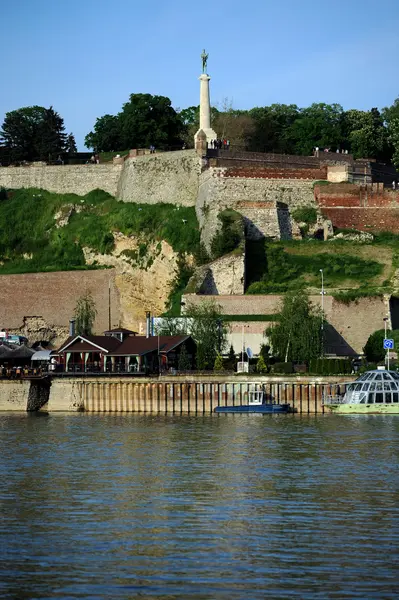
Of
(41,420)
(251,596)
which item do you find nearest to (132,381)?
(41,420)

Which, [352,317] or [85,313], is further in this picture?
[85,313]

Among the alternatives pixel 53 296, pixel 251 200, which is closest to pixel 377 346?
pixel 251 200

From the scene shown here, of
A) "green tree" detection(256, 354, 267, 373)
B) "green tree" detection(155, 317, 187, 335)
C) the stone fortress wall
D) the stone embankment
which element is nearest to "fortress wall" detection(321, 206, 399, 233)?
the stone fortress wall

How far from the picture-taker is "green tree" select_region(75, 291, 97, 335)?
7944 cm

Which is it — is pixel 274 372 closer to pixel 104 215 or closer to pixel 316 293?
pixel 316 293

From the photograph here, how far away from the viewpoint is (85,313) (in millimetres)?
80188

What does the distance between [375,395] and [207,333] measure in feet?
39.3

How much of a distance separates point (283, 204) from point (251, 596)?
5980 centimetres

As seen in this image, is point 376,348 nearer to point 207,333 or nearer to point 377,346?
point 377,346

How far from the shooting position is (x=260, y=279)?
74.1 m

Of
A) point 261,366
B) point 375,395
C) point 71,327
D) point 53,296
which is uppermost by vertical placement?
point 53,296

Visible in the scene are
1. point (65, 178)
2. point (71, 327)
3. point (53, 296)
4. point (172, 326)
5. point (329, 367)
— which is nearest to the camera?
point (329, 367)

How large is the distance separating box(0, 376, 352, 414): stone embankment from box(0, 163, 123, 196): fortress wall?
85.4 feet

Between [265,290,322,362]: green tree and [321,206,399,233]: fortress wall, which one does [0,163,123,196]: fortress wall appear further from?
[265,290,322,362]: green tree
